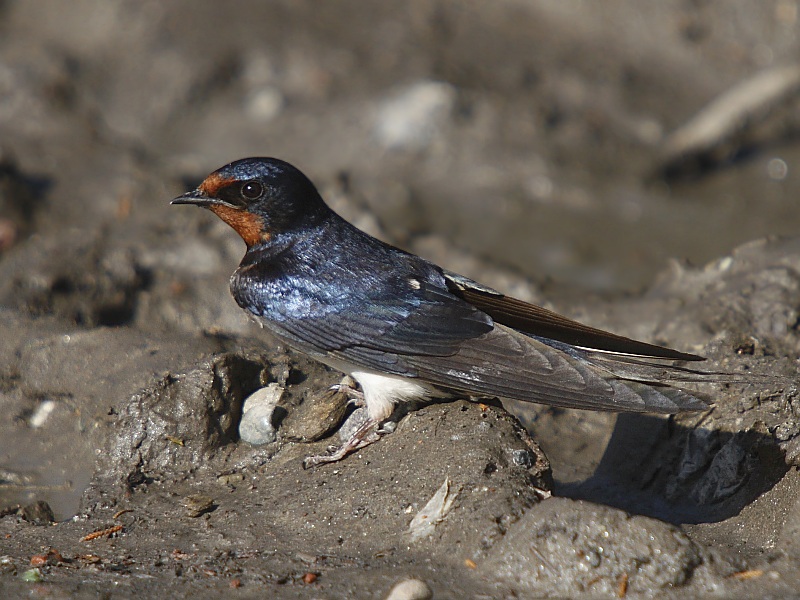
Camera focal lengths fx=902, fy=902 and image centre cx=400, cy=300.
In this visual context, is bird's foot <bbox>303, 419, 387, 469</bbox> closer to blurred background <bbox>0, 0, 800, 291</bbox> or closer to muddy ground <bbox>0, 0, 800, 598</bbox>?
muddy ground <bbox>0, 0, 800, 598</bbox>

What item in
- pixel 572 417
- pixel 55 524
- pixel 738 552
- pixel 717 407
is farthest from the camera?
pixel 572 417

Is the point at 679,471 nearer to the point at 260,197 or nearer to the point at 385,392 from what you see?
the point at 385,392

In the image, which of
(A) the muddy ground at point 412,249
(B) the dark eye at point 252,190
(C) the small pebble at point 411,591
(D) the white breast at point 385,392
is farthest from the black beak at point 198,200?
(C) the small pebble at point 411,591

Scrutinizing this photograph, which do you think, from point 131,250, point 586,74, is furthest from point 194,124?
point 586,74

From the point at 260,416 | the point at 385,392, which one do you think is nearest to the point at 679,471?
the point at 385,392

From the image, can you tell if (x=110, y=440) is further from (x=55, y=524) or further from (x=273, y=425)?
(x=273, y=425)
